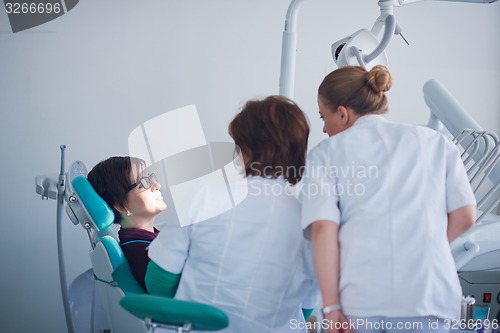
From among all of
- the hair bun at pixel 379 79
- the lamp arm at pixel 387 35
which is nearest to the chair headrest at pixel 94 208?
the hair bun at pixel 379 79

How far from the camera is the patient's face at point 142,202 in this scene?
2.12 meters

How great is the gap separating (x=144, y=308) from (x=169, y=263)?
0.72ft

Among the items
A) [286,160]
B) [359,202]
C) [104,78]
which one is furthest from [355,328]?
[104,78]

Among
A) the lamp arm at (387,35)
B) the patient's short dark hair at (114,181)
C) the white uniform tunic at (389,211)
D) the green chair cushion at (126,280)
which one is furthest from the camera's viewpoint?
the patient's short dark hair at (114,181)

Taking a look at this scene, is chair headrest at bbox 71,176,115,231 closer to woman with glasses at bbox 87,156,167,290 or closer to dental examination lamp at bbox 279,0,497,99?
woman with glasses at bbox 87,156,167,290

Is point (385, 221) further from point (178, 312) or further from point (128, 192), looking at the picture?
point (128, 192)

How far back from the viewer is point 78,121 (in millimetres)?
2955

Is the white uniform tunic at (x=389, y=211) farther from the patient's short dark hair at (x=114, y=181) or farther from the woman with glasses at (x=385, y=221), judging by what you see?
the patient's short dark hair at (x=114, y=181)

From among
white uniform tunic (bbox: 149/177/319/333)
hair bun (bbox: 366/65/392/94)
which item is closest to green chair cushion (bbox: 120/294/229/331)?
white uniform tunic (bbox: 149/177/319/333)

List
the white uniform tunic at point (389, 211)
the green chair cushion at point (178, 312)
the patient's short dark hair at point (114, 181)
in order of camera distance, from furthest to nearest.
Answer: the patient's short dark hair at point (114, 181)
the white uniform tunic at point (389, 211)
the green chair cushion at point (178, 312)

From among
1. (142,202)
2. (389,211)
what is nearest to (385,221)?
(389,211)

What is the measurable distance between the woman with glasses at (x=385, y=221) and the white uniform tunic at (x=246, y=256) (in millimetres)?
67

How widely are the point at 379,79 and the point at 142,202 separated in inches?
37.6

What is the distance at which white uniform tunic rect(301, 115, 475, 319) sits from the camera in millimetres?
1422
